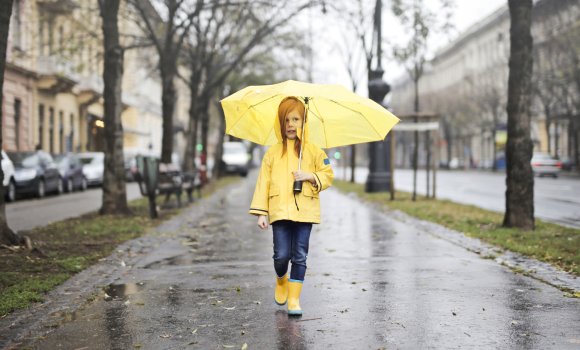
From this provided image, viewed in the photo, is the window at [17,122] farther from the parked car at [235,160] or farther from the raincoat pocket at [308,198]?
the raincoat pocket at [308,198]

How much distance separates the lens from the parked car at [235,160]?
43.9m

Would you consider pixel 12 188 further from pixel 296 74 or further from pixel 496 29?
pixel 496 29

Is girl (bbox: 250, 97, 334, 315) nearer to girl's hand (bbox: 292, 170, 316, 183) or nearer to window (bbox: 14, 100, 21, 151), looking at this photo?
girl's hand (bbox: 292, 170, 316, 183)

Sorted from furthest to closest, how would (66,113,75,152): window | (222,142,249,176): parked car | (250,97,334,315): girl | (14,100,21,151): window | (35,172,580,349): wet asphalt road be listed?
(222,142,249,176): parked car < (66,113,75,152): window < (14,100,21,151): window < (250,97,334,315): girl < (35,172,580,349): wet asphalt road

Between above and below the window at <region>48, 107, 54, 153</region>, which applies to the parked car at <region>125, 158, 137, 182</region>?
below

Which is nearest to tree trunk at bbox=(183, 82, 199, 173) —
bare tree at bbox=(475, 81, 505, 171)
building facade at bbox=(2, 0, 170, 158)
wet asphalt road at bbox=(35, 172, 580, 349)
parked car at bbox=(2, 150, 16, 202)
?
building facade at bbox=(2, 0, 170, 158)

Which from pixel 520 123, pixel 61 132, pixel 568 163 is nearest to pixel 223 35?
pixel 61 132

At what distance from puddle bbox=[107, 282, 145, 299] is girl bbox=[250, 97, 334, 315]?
1.58 meters

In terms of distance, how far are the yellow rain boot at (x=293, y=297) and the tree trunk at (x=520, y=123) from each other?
5818mm

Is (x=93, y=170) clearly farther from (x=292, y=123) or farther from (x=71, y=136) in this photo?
(x=292, y=123)

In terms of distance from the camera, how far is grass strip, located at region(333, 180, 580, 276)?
7.15 meters

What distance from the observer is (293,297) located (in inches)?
185

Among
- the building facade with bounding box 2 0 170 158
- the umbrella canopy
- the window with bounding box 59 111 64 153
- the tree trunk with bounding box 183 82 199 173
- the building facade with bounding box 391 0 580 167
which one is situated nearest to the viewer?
the umbrella canopy

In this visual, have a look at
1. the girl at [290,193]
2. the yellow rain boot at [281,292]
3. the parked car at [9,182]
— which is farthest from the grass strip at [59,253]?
the parked car at [9,182]
